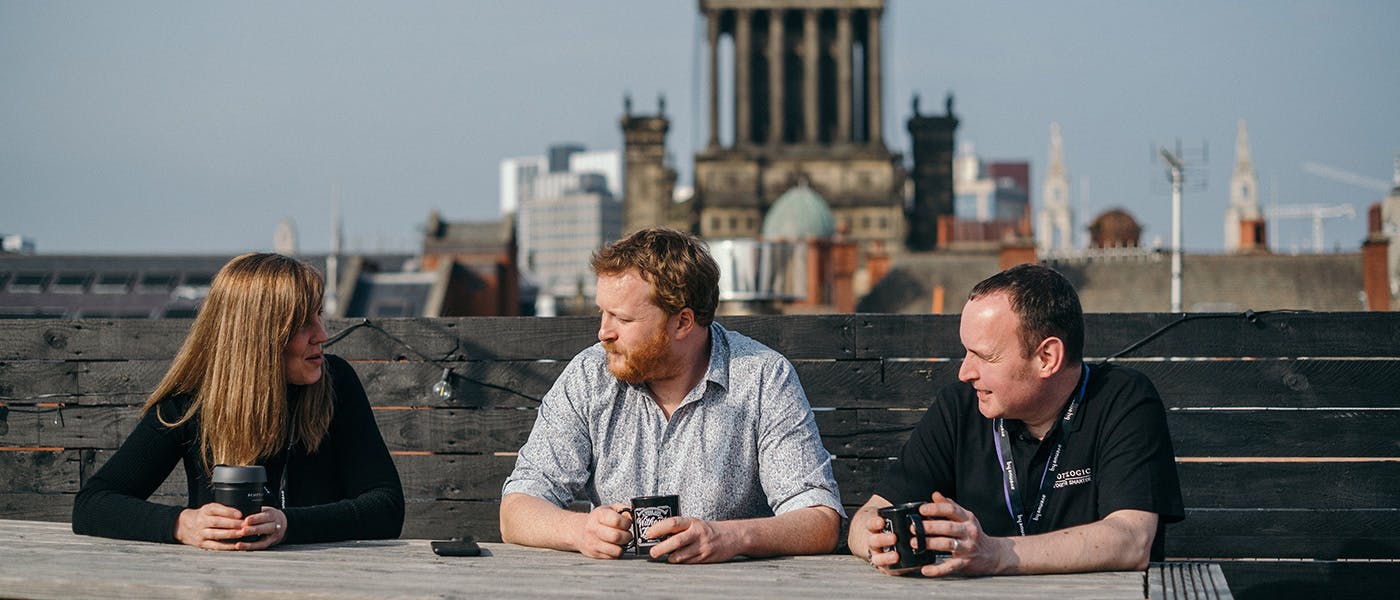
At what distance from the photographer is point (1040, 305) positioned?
4.64 metres

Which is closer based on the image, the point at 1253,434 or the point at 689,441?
the point at 689,441

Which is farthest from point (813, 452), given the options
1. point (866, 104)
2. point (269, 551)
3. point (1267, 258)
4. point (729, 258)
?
point (866, 104)

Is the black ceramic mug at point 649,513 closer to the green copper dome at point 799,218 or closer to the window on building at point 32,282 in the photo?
the window on building at point 32,282

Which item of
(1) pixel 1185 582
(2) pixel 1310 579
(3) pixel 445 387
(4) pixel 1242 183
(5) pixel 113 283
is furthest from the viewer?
(4) pixel 1242 183

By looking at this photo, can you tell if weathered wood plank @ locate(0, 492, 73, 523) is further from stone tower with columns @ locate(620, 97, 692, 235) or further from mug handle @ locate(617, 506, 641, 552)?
stone tower with columns @ locate(620, 97, 692, 235)

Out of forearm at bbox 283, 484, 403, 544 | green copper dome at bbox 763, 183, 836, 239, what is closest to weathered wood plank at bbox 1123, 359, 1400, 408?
forearm at bbox 283, 484, 403, 544

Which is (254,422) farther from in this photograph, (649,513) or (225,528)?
(649,513)

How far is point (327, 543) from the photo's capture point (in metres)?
4.80

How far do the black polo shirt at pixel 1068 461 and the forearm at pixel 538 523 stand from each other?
91cm

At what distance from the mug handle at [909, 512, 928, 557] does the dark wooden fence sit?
2212 mm

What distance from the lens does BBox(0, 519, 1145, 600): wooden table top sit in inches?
151

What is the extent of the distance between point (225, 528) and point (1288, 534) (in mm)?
3652

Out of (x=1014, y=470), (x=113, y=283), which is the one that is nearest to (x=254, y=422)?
(x=1014, y=470)

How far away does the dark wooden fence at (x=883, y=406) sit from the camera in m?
6.07
